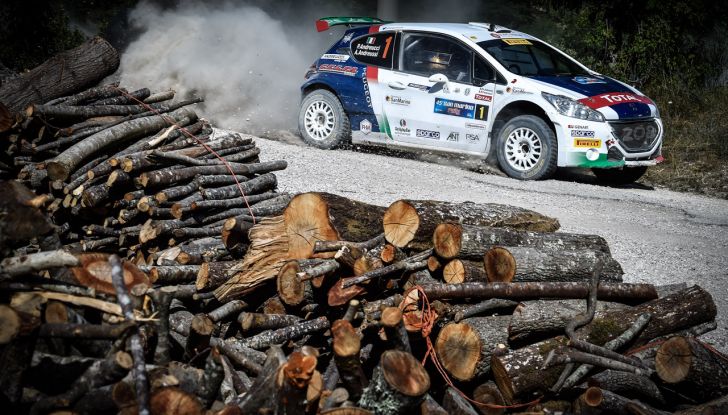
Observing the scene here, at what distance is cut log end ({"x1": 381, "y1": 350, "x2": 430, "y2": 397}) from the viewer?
3.65m

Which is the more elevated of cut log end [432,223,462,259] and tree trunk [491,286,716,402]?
cut log end [432,223,462,259]

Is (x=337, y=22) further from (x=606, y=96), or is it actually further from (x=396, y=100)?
(x=606, y=96)

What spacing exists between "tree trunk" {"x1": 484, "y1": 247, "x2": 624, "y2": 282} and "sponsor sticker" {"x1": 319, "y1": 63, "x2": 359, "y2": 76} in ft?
23.2

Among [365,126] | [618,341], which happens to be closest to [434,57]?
[365,126]

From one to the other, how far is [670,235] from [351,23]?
6.63 metres

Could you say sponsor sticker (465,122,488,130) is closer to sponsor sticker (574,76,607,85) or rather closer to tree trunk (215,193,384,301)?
sponsor sticker (574,76,607,85)

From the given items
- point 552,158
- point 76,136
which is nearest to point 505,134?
point 552,158

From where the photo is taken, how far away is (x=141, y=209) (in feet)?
20.0

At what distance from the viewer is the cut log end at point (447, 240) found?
4.91 metres

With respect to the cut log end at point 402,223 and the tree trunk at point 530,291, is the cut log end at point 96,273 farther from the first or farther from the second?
the tree trunk at point 530,291

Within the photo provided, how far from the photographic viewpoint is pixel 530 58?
11.1 metres

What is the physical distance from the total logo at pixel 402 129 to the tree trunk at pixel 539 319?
677 centimetres

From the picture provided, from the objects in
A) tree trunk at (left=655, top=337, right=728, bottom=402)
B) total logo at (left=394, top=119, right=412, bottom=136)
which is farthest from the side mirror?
tree trunk at (left=655, top=337, right=728, bottom=402)

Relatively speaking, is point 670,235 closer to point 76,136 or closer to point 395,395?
point 395,395
